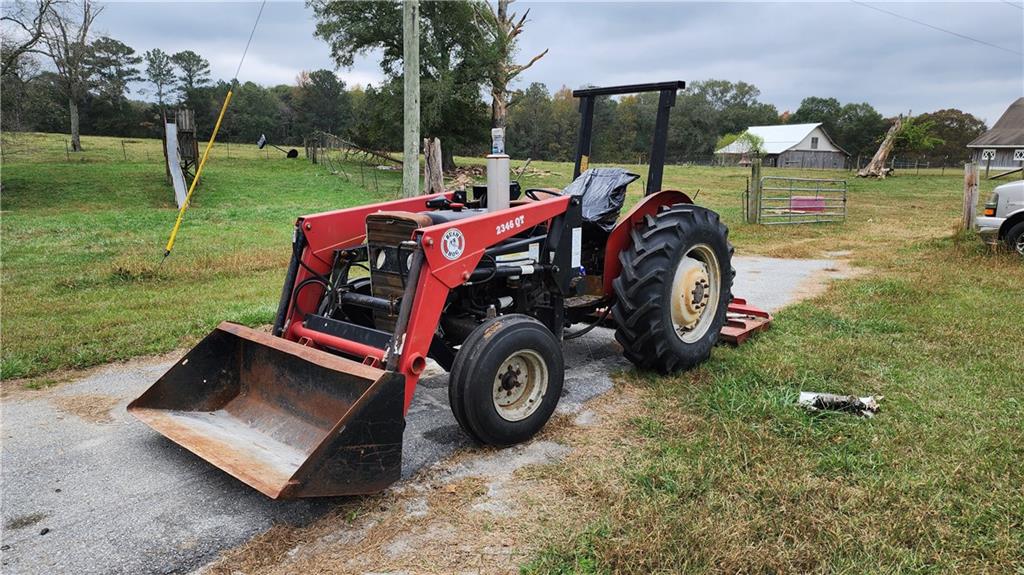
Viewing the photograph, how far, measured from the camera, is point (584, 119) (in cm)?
610

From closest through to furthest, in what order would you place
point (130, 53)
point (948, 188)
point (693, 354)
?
point (693, 354), point (948, 188), point (130, 53)

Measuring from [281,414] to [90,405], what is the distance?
5.83 feet

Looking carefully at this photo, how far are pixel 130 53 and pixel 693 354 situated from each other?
66.9 meters

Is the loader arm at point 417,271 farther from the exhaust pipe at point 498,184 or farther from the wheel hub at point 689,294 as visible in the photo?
the wheel hub at point 689,294

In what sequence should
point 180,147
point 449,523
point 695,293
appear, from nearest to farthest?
point 449,523 < point 695,293 < point 180,147

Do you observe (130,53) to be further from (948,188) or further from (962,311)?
(962,311)

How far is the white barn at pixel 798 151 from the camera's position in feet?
211

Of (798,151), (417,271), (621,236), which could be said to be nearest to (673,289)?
(621,236)

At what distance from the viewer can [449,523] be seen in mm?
3168

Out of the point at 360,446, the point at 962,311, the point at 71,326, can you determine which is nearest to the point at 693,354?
the point at 360,446

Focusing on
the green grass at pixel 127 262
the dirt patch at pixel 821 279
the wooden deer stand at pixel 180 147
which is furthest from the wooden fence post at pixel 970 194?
the wooden deer stand at pixel 180 147

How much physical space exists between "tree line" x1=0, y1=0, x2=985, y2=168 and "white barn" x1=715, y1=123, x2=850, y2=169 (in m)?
4.51

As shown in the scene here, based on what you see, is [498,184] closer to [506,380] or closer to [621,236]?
[621,236]

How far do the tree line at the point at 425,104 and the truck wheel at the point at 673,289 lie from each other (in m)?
10.6
